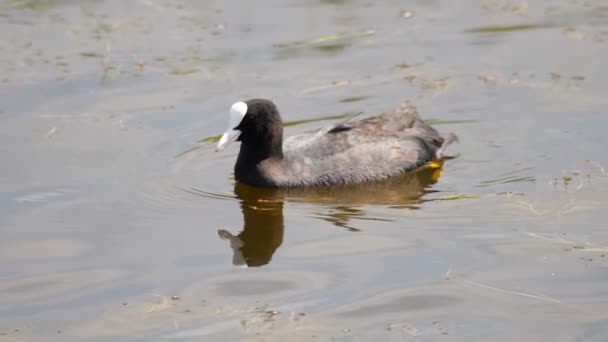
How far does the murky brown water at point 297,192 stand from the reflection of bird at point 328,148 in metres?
0.13

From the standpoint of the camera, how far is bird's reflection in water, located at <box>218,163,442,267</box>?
731 cm

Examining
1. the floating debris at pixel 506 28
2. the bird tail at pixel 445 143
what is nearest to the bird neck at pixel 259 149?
the bird tail at pixel 445 143

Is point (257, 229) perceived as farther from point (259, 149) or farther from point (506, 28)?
point (506, 28)

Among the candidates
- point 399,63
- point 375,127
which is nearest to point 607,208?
point 375,127

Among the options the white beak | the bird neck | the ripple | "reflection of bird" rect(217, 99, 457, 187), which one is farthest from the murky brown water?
the white beak

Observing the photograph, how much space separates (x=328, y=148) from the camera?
28.6 feet

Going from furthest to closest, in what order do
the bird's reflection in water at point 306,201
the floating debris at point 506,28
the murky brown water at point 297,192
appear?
the floating debris at point 506,28
the bird's reflection in water at point 306,201
the murky brown water at point 297,192

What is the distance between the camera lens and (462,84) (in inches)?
408

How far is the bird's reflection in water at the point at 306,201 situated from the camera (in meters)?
7.31

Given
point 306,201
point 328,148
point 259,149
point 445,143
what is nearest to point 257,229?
point 306,201

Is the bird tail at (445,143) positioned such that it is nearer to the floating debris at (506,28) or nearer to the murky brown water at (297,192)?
the murky brown water at (297,192)

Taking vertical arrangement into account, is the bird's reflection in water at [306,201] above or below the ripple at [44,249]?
above

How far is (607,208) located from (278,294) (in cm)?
245

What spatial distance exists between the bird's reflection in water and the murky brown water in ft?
0.08
